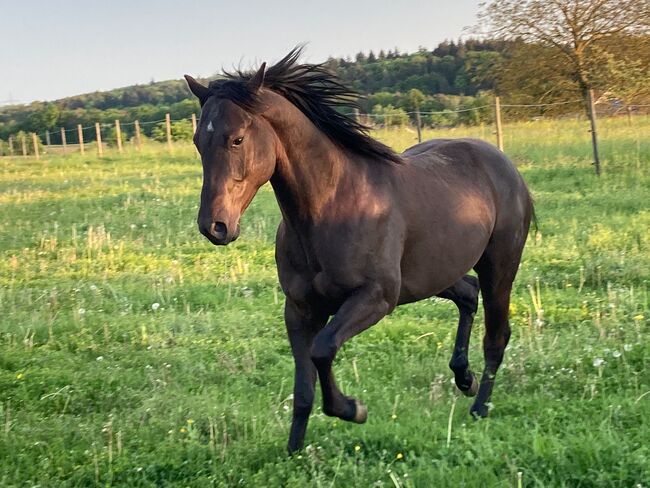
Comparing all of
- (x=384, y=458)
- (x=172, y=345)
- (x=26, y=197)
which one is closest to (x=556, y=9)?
(x=26, y=197)

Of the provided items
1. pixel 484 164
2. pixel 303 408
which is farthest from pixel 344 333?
pixel 484 164

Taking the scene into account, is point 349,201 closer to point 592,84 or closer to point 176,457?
point 176,457

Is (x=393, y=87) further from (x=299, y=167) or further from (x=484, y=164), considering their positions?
(x=299, y=167)

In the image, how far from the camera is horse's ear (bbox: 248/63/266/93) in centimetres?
336

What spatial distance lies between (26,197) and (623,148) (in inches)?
587

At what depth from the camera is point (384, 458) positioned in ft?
12.0

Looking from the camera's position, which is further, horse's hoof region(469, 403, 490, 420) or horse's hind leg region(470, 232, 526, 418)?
horse's hind leg region(470, 232, 526, 418)

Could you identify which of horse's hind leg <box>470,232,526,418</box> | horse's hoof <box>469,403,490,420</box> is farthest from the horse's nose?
horse's hind leg <box>470,232,526,418</box>

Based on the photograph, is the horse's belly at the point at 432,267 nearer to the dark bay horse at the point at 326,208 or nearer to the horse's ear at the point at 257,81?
the dark bay horse at the point at 326,208

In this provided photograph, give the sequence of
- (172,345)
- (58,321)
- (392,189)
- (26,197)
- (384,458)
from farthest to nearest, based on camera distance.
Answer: (26,197) < (58,321) < (172,345) < (392,189) < (384,458)

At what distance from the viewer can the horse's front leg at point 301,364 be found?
386 cm

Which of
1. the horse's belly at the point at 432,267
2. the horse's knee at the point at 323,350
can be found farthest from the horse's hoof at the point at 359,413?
the horse's belly at the point at 432,267

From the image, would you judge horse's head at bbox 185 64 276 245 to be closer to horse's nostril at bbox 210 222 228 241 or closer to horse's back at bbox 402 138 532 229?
horse's nostril at bbox 210 222 228 241

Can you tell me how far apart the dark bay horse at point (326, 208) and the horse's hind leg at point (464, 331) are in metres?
0.17
